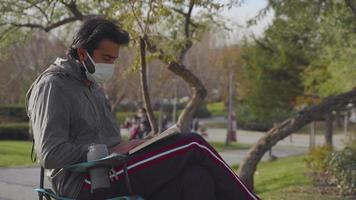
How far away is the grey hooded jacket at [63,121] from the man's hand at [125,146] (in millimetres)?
112

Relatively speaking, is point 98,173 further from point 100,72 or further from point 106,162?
point 100,72

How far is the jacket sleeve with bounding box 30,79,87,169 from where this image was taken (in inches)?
141

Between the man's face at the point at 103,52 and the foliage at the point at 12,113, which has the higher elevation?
the man's face at the point at 103,52

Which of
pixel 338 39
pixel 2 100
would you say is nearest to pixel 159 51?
pixel 338 39

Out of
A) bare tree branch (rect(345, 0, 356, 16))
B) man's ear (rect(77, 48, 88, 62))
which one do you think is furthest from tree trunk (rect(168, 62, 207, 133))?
man's ear (rect(77, 48, 88, 62))

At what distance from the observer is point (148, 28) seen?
23.1 feet

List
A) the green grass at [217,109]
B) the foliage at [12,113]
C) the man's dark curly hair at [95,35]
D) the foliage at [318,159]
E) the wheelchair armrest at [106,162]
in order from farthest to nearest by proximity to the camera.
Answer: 1. the green grass at [217,109]
2. the foliage at [12,113]
3. the foliage at [318,159]
4. the man's dark curly hair at [95,35]
5. the wheelchair armrest at [106,162]

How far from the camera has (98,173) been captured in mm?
3533

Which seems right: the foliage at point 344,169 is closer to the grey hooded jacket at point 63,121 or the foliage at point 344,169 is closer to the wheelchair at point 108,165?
the grey hooded jacket at point 63,121

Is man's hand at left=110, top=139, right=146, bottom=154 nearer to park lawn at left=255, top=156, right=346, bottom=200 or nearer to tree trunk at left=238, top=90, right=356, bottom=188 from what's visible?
park lawn at left=255, top=156, right=346, bottom=200

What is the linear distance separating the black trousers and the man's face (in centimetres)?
66

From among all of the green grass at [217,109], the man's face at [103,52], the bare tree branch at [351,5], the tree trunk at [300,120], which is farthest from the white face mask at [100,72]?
the green grass at [217,109]

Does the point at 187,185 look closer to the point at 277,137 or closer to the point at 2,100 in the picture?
the point at 277,137

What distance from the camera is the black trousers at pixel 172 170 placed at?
12.1 feet
